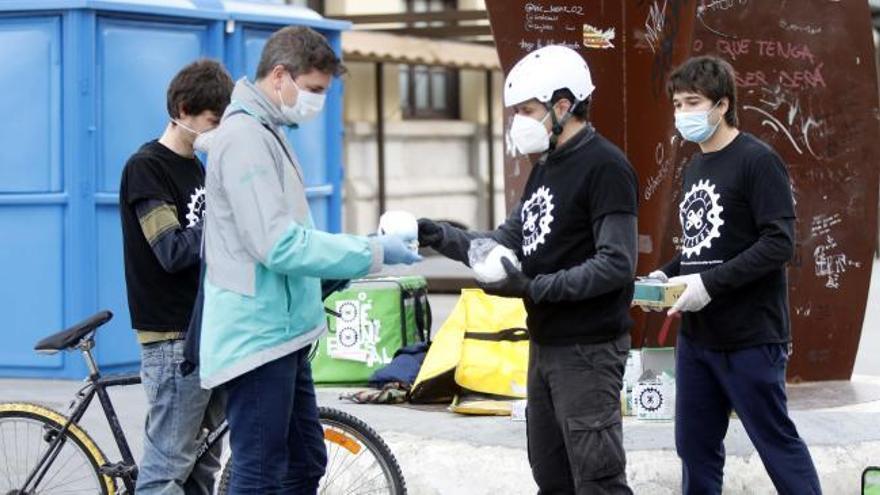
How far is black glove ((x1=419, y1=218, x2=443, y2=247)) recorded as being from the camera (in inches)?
200

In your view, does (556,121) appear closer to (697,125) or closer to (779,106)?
(697,125)

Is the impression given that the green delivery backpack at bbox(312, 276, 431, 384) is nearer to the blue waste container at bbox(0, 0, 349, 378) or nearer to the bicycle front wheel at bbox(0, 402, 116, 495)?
the blue waste container at bbox(0, 0, 349, 378)

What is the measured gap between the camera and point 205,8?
400 inches

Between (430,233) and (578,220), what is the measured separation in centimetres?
44

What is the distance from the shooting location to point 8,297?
9797 mm

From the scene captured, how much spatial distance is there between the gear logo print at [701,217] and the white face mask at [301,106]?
1435mm

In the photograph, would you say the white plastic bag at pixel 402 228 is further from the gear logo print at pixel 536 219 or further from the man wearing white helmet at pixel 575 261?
the gear logo print at pixel 536 219

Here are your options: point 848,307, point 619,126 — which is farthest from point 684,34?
point 848,307

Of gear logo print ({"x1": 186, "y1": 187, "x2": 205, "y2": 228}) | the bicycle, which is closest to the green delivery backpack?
the bicycle

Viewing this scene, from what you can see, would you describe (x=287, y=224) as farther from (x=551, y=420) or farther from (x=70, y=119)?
(x=70, y=119)

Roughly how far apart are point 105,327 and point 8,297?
0.66 meters

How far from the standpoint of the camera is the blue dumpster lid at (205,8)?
9617 mm

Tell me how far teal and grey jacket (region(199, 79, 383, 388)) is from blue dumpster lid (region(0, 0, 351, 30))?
5087 mm

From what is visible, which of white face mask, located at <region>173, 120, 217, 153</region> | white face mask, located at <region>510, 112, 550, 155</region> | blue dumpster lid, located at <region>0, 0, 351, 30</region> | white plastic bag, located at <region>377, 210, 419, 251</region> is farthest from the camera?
blue dumpster lid, located at <region>0, 0, 351, 30</region>
